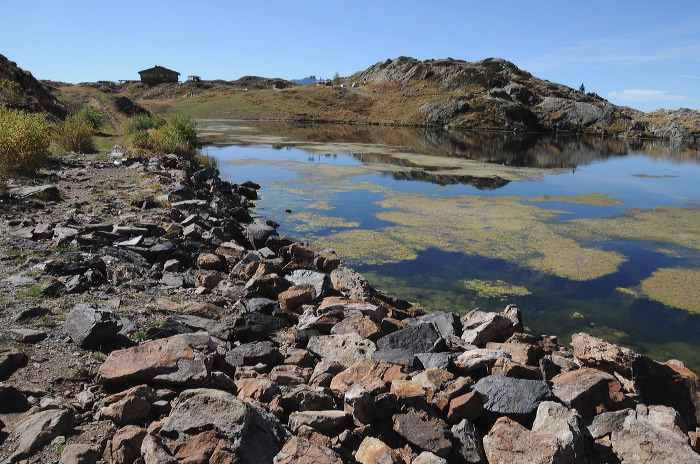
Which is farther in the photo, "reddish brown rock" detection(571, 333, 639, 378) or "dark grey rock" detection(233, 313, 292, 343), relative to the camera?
"dark grey rock" detection(233, 313, 292, 343)

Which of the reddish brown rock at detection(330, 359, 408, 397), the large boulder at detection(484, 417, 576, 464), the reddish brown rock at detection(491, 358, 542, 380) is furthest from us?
the reddish brown rock at detection(491, 358, 542, 380)

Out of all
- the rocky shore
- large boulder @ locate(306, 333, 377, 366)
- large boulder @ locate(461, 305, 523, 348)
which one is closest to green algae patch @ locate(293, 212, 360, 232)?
the rocky shore

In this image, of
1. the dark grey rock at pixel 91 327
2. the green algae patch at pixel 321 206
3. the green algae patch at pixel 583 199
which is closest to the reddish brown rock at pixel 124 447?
the dark grey rock at pixel 91 327

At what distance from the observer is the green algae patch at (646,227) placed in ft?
68.1

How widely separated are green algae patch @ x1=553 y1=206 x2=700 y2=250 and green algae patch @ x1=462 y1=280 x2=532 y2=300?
7674 mm

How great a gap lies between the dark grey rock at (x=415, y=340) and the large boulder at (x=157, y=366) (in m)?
3.12

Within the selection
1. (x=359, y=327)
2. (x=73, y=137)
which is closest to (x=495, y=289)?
(x=359, y=327)

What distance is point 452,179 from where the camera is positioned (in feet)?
Answer: 115

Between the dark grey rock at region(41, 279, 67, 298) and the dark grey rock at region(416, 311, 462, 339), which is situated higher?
the dark grey rock at region(41, 279, 67, 298)

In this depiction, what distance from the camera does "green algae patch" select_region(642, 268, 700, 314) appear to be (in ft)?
46.6

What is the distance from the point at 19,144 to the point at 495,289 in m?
18.8

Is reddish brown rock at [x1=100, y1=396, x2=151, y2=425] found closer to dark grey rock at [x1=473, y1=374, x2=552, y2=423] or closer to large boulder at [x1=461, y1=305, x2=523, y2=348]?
dark grey rock at [x1=473, y1=374, x2=552, y2=423]

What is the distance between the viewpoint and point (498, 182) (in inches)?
1375

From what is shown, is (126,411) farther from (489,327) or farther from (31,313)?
(489,327)
